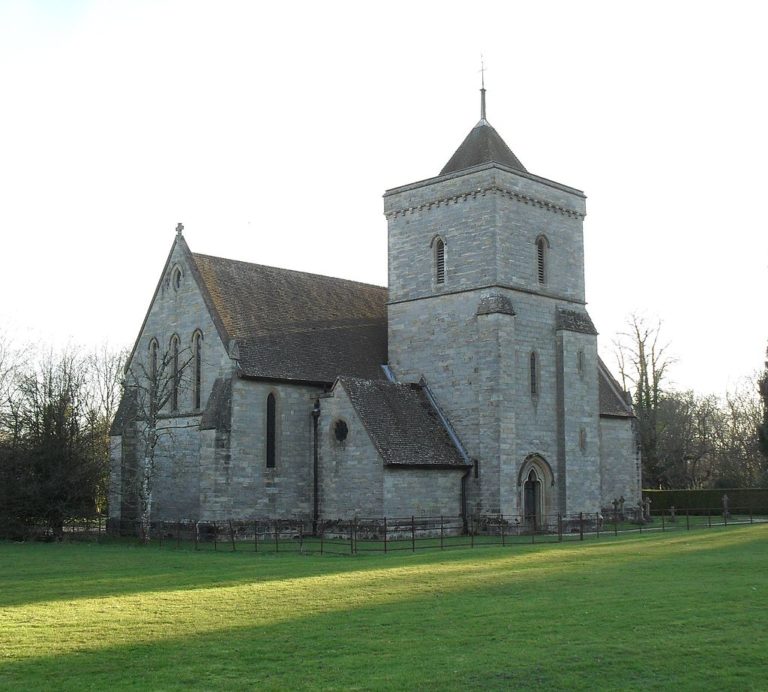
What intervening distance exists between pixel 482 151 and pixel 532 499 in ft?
51.8

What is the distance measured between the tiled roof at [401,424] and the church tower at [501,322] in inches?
39.5

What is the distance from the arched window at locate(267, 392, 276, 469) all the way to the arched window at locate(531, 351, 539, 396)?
11.2 meters

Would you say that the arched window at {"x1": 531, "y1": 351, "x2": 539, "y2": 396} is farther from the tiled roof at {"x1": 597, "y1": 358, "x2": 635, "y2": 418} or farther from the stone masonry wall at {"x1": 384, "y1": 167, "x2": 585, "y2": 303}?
the tiled roof at {"x1": 597, "y1": 358, "x2": 635, "y2": 418}

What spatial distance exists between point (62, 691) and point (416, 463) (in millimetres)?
26493

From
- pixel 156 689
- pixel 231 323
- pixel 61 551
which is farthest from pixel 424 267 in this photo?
pixel 156 689

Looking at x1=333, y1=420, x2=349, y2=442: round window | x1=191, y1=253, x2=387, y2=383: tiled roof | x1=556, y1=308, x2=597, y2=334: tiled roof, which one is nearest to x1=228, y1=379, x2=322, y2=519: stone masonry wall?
x1=191, y1=253, x2=387, y2=383: tiled roof

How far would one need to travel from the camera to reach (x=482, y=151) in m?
43.7

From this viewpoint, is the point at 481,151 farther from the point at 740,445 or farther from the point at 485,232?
the point at 740,445

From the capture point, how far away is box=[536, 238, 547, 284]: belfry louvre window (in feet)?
141

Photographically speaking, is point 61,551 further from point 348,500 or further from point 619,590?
point 619,590

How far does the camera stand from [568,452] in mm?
42062

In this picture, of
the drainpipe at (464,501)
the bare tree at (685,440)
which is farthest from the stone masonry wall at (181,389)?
the bare tree at (685,440)

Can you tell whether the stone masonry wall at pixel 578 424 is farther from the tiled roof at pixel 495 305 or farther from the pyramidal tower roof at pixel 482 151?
the pyramidal tower roof at pixel 482 151

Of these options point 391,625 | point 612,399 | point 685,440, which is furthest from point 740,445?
point 391,625
